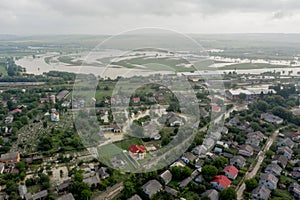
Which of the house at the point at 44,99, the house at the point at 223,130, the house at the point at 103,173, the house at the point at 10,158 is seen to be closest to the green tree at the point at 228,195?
the house at the point at 103,173

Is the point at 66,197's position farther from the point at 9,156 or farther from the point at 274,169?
the point at 274,169

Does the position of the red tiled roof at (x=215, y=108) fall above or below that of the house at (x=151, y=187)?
above

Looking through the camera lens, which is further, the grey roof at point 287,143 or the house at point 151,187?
the grey roof at point 287,143

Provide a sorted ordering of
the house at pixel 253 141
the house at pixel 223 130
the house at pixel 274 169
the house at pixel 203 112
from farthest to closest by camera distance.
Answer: the house at pixel 203 112
the house at pixel 223 130
the house at pixel 253 141
the house at pixel 274 169

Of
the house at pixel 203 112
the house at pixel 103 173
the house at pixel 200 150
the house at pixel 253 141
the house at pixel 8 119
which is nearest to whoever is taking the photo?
the house at pixel 103 173

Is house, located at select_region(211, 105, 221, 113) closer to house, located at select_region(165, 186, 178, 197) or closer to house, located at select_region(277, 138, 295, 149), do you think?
house, located at select_region(277, 138, 295, 149)

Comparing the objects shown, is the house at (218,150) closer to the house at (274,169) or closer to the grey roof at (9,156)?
the house at (274,169)

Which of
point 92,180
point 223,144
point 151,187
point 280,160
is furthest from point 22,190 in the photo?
point 280,160
